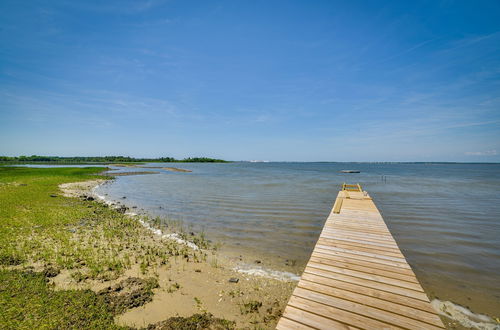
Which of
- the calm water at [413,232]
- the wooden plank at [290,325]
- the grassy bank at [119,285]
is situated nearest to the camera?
the wooden plank at [290,325]

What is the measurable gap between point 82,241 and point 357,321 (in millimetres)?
10296

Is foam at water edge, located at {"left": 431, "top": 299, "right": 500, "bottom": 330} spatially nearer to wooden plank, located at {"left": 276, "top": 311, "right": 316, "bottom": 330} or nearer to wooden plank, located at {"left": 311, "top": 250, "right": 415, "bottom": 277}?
wooden plank, located at {"left": 311, "top": 250, "right": 415, "bottom": 277}

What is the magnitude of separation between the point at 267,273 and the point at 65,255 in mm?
7153

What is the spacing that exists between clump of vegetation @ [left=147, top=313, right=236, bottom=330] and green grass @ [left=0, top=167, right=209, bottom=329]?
1064 millimetres

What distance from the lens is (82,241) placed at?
8.64m

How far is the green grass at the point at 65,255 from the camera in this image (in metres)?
4.34

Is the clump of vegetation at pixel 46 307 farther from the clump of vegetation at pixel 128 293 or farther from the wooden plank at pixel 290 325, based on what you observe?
the wooden plank at pixel 290 325

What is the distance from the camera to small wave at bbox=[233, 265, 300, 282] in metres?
6.84

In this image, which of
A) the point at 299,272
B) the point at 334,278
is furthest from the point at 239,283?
the point at 334,278

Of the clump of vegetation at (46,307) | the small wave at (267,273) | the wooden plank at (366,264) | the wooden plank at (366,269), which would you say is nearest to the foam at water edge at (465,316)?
the wooden plank at (366,264)

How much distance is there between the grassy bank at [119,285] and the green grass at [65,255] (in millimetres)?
21

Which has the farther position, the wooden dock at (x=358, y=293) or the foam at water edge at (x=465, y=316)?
the foam at water edge at (x=465, y=316)

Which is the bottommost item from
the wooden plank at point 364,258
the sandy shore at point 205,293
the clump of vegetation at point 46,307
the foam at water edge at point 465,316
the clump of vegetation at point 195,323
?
the foam at water edge at point 465,316

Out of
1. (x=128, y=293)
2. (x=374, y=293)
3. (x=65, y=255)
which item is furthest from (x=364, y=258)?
(x=65, y=255)
